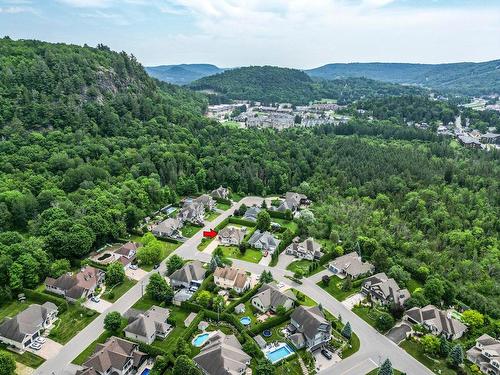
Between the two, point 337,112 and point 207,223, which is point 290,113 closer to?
point 337,112

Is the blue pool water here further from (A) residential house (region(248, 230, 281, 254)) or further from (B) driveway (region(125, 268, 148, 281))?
(B) driveway (region(125, 268, 148, 281))

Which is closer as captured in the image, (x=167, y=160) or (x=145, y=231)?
(x=145, y=231)

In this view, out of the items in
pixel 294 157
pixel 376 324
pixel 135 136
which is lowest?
pixel 376 324

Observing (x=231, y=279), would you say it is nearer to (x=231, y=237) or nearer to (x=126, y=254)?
(x=231, y=237)

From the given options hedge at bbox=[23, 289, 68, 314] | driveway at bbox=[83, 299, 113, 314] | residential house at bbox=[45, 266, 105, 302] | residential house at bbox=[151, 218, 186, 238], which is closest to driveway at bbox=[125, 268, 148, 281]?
residential house at bbox=[45, 266, 105, 302]

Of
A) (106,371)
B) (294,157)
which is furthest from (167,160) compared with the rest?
(106,371)

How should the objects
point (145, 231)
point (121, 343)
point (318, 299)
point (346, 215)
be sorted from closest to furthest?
point (121, 343) → point (318, 299) → point (145, 231) → point (346, 215)

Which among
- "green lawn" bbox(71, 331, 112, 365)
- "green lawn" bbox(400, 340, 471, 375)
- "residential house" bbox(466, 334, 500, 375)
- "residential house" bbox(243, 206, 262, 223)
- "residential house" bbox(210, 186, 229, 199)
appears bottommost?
"green lawn" bbox(400, 340, 471, 375)
